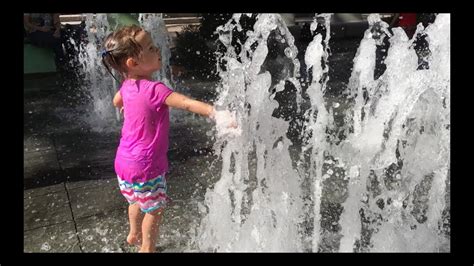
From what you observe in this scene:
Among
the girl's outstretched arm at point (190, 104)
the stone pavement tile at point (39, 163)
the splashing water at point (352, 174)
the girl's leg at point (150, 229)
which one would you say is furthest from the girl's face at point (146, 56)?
the stone pavement tile at point (39, 163)

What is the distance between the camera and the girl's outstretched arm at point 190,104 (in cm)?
222

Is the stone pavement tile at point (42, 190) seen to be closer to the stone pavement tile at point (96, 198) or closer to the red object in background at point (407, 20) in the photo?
the stone pavement tile at point (96, 198)

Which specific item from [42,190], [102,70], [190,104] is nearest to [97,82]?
[102,70]

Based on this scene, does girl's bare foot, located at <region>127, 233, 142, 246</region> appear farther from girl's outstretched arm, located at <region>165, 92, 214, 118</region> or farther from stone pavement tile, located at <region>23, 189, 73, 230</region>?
girl's outstretched arm, located at <region>165, 92, 214, 118</region>

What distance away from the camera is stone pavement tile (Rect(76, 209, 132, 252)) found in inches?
114

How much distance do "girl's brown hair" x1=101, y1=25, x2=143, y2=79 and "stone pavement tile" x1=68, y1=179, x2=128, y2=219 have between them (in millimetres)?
1318

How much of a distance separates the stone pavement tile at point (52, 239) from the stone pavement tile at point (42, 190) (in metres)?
0.58

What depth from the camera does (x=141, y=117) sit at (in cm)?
243

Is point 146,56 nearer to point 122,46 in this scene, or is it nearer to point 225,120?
point 122,46

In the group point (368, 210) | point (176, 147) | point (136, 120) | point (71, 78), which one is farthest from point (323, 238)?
point (71, 78)

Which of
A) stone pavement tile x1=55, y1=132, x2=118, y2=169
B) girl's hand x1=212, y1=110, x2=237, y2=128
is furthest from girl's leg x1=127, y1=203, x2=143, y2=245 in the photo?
stone pavement tile x1=55, y1=132, x2=118, y2=169

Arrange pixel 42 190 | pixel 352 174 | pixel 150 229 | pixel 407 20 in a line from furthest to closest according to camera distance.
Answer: pixel 407 20, pixel 42 190, pixel 352 174, pixel 150 229

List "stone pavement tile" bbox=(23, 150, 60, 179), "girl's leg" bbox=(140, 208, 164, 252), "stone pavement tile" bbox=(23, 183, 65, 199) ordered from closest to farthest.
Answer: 1. "girl's leg" bbox=(140, 208, 164, 252)
2. "stone pavement tile" bbox=(23, 183, 65, 199)
3. "stone pavement tile" bbox=(23, 150, 60, 179)

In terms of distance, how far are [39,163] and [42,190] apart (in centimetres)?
65
